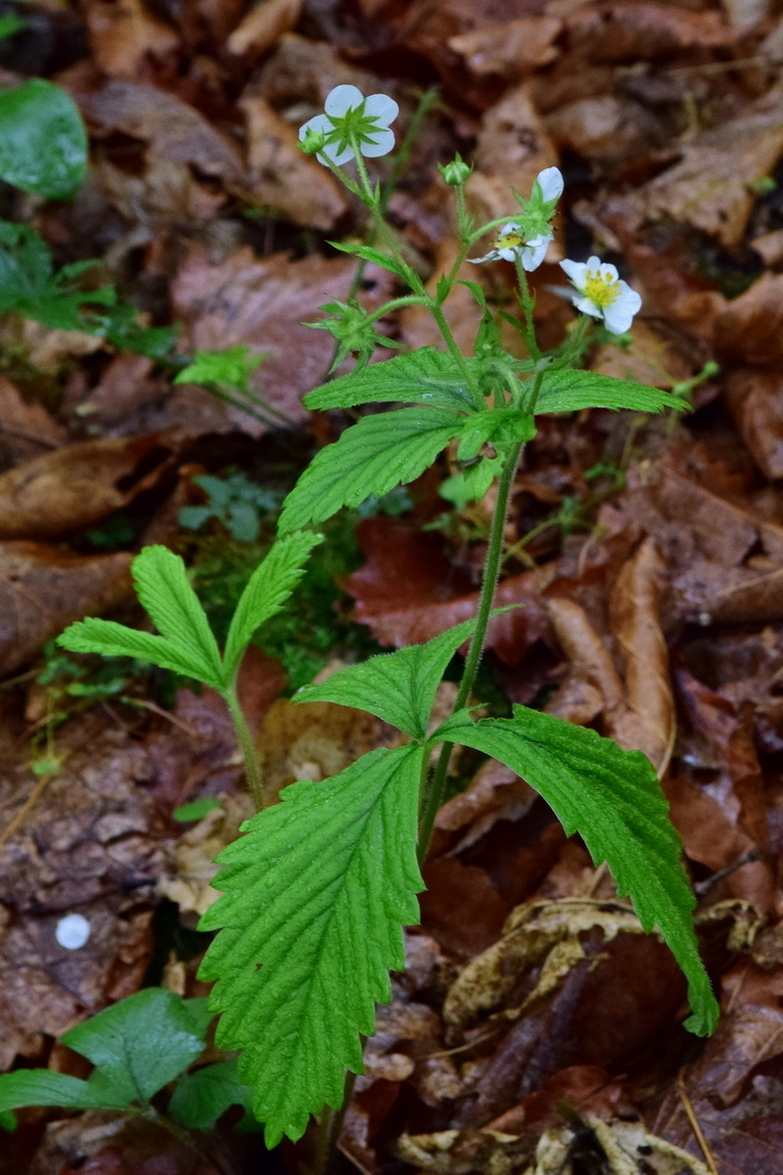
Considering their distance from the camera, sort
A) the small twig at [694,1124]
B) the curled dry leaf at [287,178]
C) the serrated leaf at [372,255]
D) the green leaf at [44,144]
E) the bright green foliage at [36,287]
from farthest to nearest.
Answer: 1. the curled dry leaf at [287,178]
2. the green leaf at [44,144]
3. the bright green foliage at [36,287]
4. the small twig at [694,1124]
5. the serrated leaf at [372,255]

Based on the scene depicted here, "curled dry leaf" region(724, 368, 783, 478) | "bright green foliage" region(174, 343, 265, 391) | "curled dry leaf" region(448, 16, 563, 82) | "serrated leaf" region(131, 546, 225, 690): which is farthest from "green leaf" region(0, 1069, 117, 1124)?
"curled dry leaf" region(448, 16, 563, 82)

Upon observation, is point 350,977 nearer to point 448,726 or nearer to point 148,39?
point 448,726

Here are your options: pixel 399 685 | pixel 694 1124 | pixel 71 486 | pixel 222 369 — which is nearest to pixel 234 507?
pixel 222 369

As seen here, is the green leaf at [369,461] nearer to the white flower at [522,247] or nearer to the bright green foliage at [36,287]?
the white flower at [522,247]

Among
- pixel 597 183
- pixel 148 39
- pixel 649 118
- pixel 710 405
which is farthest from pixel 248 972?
pixel 148 39

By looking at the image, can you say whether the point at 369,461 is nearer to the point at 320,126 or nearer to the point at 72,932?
the point at 320,126

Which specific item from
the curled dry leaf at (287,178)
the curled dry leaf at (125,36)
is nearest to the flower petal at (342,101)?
the curled dry leaf at (287,178)

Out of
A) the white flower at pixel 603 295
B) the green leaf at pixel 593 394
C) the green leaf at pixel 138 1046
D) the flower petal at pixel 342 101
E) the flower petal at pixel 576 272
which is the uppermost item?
the flower petal at pixel 342 101
